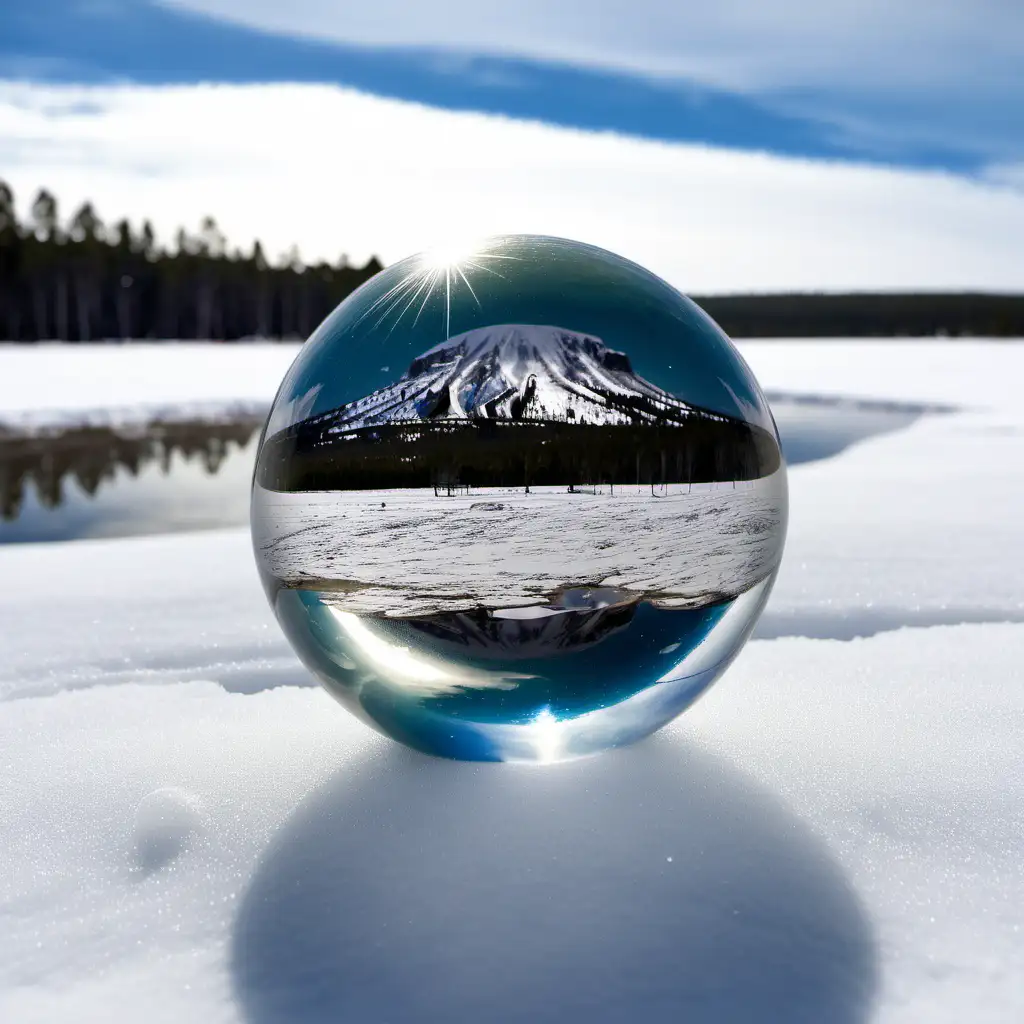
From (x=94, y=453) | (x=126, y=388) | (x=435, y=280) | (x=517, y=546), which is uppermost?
(x=435, y=280)

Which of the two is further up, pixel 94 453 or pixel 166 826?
pixel 166 826

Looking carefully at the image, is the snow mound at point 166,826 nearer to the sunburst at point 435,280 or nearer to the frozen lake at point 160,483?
the sunburst at point 435,280

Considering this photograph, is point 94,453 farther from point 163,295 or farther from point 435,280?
point 163,295

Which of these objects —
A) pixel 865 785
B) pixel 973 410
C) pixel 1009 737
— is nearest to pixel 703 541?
pixel 865 785

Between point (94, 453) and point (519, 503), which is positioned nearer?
point (519, 503)

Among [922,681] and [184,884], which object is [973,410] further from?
[184,884]

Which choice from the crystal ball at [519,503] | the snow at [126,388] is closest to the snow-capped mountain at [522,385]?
the crystal ball at [519,503]

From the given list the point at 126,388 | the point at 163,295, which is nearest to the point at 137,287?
the point at 163,295

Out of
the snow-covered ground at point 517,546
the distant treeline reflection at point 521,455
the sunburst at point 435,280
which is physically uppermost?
the sunburst at point 435,280
